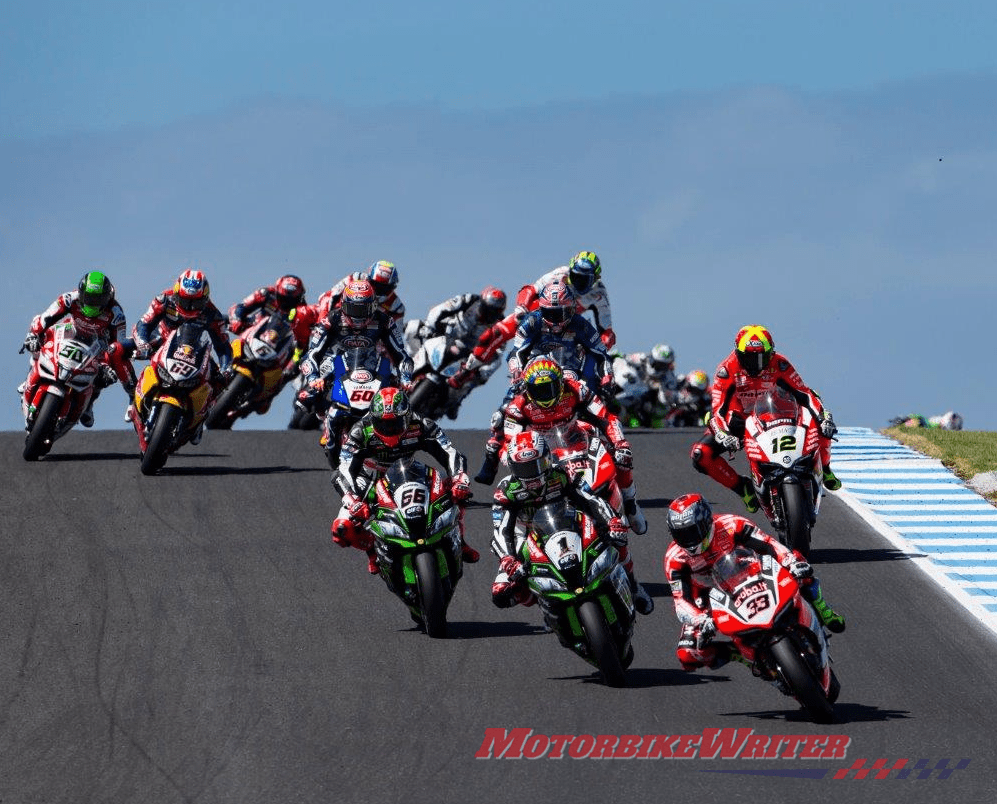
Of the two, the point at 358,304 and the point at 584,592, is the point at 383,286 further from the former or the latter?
the point at 584,592

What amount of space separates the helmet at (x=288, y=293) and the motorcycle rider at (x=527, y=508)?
1426cm

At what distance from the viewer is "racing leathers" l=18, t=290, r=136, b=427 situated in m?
21.6

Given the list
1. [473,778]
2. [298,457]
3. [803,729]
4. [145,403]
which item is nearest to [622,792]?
[473,778]

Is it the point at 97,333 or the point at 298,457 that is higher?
the point at 97,333

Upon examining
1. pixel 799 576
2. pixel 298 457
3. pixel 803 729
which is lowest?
pixel 298 457

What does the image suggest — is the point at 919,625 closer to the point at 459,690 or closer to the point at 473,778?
the point at 459,690

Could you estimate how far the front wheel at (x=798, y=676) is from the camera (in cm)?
1098

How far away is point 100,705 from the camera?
12.2 meters

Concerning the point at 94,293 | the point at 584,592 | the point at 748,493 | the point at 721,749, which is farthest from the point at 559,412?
the point at 94,293

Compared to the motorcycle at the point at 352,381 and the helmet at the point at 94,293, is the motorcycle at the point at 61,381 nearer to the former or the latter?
the helmet at the point at 94,293

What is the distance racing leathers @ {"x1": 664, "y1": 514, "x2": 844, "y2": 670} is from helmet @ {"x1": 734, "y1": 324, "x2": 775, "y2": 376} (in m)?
5.54

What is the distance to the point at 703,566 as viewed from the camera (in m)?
11.6

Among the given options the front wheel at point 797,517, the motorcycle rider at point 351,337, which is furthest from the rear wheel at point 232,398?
the front wheel at point 797,517

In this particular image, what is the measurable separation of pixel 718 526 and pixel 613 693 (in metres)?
1.44
